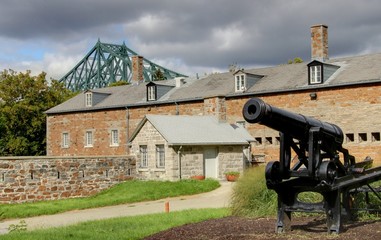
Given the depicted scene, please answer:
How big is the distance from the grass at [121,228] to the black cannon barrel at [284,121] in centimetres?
357

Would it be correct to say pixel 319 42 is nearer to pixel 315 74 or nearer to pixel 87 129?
pixel 315 74

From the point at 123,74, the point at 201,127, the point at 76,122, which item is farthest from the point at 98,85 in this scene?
the point at 201,127

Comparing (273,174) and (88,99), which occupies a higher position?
(88,99)

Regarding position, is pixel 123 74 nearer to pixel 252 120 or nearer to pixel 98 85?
pixel 98 85

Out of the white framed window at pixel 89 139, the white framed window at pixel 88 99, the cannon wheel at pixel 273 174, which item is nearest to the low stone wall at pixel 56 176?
the cannon wheel at pixel 273 174

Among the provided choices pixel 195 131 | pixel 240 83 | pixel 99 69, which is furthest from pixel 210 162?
pixel 99 69

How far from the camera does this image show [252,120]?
879cm

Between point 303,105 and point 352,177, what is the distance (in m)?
21.0

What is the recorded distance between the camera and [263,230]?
1059cm

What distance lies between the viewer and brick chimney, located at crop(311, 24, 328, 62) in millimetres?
33562

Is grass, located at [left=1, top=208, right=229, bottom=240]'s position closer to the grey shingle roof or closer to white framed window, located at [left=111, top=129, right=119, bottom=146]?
the grey shingle roof

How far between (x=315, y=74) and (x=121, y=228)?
20.5 metres

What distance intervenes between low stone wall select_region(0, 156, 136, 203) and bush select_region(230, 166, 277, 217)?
11293 mm

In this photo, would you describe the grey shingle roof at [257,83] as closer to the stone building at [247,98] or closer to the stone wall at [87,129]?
the stone building at [247,98]
